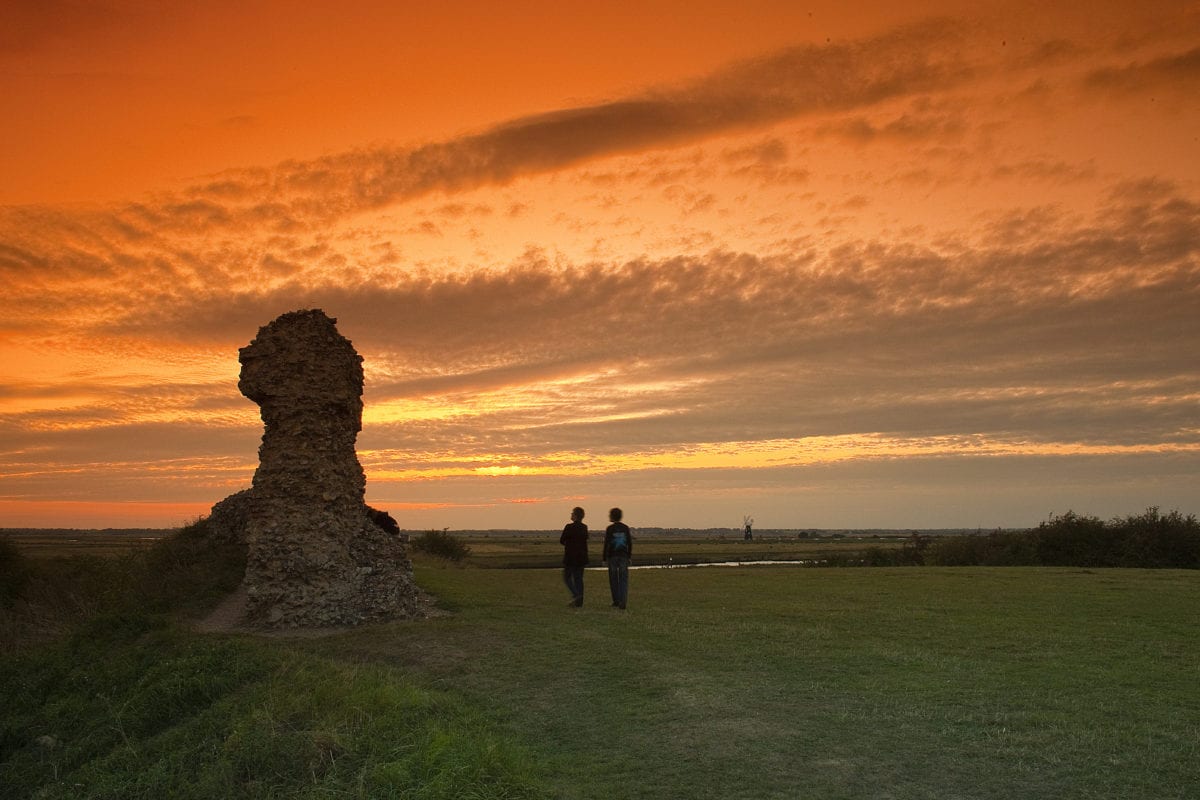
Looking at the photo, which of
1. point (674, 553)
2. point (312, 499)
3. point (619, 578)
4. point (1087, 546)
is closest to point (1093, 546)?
point (1087, 546)

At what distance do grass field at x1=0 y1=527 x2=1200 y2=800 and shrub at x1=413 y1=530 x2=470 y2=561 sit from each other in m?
29.9

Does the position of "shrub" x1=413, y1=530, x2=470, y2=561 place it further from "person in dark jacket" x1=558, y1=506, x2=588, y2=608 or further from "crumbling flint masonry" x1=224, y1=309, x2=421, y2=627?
"person in dark jacket" x1=558, y1=506, x2=588, y2=608

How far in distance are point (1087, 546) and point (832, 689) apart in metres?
38.9

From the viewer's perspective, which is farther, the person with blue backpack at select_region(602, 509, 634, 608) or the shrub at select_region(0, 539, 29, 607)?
the shrub at select_region(0, 539, 29, 607)

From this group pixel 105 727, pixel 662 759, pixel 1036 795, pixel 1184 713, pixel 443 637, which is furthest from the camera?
pixel 443 637

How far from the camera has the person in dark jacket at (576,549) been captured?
19.7 m

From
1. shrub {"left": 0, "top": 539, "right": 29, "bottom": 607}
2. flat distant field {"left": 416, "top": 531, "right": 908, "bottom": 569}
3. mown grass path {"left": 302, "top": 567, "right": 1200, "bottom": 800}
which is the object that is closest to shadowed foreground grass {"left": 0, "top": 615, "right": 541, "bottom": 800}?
mown grass path {"left": 302, "top": 567, "right": 1200, "bottom": 800}

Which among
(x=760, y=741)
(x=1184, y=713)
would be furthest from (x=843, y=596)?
(x=760, y=741)

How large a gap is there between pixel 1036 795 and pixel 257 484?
17.8 m

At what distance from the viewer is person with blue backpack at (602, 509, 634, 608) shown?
19234mm

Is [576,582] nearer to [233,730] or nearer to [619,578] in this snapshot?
[619,578]

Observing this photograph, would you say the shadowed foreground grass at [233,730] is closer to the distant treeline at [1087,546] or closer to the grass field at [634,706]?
the grass field at [634,706]

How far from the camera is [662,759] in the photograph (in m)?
8.97

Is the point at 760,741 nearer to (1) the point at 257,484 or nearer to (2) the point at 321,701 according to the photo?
(2) the point at 321,701
